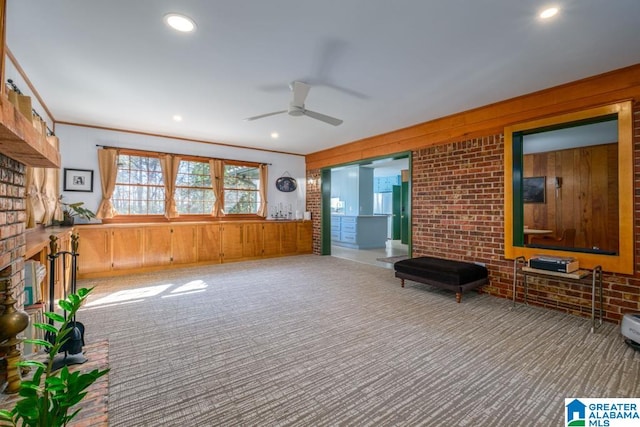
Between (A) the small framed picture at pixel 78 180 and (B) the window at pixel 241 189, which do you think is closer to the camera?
(A) the small framed picture at pixel 78 180

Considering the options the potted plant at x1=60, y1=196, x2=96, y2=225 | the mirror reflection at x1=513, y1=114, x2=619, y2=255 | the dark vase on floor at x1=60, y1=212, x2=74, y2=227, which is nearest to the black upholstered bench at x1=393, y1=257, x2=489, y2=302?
the mirror reflection at x1=513, y1=114, x2=619, y2=255

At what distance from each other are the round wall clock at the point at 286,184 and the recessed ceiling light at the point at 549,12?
602 centimetres

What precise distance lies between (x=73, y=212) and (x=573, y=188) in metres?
9.55

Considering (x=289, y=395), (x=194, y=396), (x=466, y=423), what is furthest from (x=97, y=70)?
(x=466, y=423)

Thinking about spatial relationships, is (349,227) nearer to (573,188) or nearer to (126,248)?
(573,188)

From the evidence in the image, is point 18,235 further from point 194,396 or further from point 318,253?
point 318,253

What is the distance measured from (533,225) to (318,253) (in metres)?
5.02

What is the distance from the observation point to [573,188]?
19.1 ft

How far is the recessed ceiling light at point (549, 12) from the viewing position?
2.11 metres

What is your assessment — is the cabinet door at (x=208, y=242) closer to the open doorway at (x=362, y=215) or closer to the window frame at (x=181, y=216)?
the window frame at (x=181, y=216)

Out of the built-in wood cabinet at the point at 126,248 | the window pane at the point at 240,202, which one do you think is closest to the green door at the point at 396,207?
the window pane at the point at 240,202

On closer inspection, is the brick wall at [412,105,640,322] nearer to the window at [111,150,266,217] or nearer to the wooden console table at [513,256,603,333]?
the wooden console table at [513,256,603,333]

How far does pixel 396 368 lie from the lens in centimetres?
214

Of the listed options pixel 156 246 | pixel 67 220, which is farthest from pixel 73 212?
pixel 156 246
